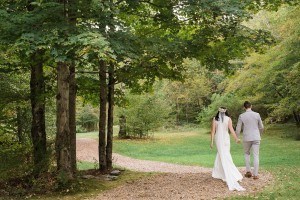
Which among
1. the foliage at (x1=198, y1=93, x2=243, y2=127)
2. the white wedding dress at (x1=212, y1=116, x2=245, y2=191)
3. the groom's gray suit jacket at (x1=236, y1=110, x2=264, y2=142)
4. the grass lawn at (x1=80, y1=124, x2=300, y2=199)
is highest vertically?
the foliage at (x1=198, y1=93, x2=243, y2=127)

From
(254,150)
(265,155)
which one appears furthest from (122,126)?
(254,150)

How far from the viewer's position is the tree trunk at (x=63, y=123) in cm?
959

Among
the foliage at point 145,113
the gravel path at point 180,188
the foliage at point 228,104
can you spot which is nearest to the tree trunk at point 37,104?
the gravel path at point 180,188

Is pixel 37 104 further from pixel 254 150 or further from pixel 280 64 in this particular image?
pixel 280 64

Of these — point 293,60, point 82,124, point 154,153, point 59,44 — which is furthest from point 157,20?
point 82,124

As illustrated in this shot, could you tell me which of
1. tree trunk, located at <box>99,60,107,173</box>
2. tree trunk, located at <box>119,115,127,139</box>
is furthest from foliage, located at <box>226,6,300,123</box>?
tree trunk, located at <box>119,115,127,139</box>

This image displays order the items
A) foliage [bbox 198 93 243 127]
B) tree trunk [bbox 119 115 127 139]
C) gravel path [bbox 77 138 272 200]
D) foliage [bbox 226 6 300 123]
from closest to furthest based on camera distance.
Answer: gravel path [bbox 77 138 272 200]
foliage [bbox 226 6 300 123]
tree trunk [bbox 119 115 127 139]
foliage [bbox 198 93 243 127]

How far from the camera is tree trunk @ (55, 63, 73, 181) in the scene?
9586 millimetres

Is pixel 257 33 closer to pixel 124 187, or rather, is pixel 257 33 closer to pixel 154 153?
pixel 124 187

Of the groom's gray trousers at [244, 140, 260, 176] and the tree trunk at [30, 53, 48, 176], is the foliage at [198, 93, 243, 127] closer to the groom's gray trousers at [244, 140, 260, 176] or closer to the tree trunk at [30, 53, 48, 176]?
the tree trunk at [30, 53, 48, 176]

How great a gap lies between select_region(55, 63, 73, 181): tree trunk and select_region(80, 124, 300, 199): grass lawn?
492 centimetres

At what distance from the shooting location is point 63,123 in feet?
31.9

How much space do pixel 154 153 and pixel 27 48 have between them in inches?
682

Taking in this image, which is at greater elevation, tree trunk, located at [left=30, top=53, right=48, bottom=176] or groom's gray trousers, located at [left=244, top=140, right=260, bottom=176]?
tree trunk, located at [left=30, top=53, right=48, bottom=176]
